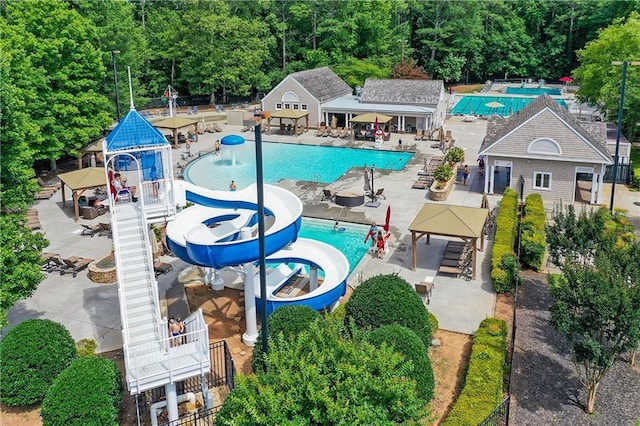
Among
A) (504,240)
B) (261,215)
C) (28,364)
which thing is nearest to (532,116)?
(504,240)

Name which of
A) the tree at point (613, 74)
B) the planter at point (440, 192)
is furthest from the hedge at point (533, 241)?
the tree at point (613, 74)

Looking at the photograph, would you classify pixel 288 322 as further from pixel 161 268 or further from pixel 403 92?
pixel 403 92

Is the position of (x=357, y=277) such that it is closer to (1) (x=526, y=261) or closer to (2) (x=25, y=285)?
(1) (x=526, y=261)

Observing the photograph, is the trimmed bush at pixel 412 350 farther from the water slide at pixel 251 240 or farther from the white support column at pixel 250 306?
the white support column at pixel 250 306

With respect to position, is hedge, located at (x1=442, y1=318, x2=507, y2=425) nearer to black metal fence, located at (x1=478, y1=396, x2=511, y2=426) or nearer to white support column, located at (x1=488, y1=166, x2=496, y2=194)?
black metal fence, located at (x1=478, y1=396, x2=511, y2=426)

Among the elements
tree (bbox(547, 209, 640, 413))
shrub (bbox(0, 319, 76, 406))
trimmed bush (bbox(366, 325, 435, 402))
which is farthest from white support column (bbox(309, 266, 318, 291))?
shrub (bbox(0, 319, 76, 406))

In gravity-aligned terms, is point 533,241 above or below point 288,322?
below

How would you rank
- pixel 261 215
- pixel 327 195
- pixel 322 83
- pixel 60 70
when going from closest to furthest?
pixel 261 215, pixel 327 195, pixel 60 70, pixel 322 83

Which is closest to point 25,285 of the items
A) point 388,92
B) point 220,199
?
point 220,199
